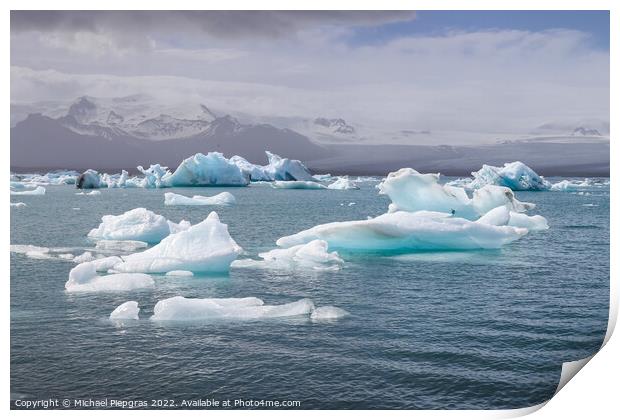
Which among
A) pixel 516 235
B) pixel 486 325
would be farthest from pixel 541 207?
pixel 486 325

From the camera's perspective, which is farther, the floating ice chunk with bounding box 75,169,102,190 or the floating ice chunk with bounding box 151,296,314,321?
the floating ice chunk with bounding box 75,169,102,190

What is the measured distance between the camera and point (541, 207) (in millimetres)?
27219

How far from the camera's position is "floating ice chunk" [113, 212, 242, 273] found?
12594mm

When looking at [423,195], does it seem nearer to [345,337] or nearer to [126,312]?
[345,337]

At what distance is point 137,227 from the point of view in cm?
1603

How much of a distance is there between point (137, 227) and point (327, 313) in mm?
7410

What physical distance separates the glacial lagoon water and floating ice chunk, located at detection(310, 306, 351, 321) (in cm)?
19

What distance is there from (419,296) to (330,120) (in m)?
4.65

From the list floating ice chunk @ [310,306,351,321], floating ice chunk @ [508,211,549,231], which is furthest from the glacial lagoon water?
floating ice chunk @ [508,211,549,231]

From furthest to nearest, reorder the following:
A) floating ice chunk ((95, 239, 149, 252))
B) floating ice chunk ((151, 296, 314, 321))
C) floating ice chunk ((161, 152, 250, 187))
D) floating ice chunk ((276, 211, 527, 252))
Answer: floating ice chunk ((161, 152, 250, 187))
floating ice chunk ((276, 211, 527, 252))
floating ice chunk ((95, 239, 149, 252))
floating ice chunk ((151, 296, 314, 321))

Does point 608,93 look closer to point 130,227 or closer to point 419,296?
point 419,296

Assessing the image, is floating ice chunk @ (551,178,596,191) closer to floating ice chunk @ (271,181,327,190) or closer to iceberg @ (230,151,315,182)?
floating ice chunk @ (271,181,327,190)

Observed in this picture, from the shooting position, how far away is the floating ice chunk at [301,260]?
45.1ft

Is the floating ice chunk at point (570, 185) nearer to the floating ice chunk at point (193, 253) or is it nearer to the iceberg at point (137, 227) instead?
the iceberg at point (137, 227)
